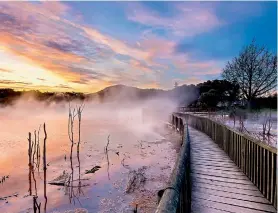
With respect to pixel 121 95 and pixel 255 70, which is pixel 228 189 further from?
pixel 121 95

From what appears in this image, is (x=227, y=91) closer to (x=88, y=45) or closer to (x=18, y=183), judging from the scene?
(x=88, y=45)

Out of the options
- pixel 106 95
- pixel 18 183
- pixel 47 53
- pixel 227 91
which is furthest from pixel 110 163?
pixel 106 95

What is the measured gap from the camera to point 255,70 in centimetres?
3175

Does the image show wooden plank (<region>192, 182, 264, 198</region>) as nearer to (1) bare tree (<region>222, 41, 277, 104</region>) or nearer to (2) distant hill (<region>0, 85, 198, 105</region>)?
(1) bare tree (<region>222, 41, 277, 104</region>)

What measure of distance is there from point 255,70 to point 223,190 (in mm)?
30324

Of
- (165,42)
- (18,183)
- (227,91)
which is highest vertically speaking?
(165,42)

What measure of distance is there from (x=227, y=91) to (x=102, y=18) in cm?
3592

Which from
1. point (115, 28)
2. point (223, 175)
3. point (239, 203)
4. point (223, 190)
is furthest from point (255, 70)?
point (239, 203)

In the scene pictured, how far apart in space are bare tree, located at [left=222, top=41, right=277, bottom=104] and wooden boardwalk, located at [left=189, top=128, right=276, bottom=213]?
27.3 metres

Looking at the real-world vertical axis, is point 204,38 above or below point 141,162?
above

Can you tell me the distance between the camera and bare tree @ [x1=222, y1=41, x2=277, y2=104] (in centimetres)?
3159

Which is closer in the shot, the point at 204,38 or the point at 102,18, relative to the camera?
the point at 102,18

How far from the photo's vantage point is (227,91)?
4488 centimetres

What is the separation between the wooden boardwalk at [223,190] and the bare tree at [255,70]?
27263 millimetres
